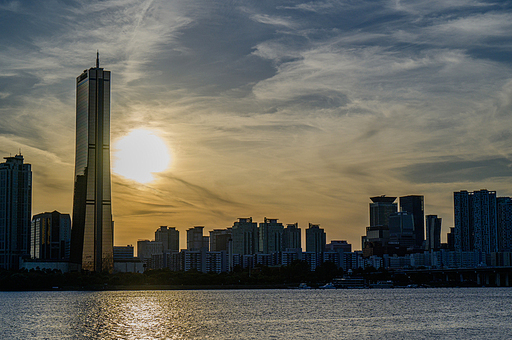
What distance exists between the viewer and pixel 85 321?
109312 mm

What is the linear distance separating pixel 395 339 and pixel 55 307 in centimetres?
8970

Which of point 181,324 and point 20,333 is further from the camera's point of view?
point 181,324

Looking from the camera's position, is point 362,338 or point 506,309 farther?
point 506,309

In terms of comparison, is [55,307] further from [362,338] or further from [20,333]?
[362,338]

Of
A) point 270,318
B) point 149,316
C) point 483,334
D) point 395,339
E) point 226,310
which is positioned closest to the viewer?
point 395,339

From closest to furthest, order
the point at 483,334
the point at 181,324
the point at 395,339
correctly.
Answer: the point at 395,339 < the point at 483,334 < the point at 181,324

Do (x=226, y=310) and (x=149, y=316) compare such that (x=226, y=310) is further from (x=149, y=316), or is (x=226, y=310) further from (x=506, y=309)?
(x=506, y=309)

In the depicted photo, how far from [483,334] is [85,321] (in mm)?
63007

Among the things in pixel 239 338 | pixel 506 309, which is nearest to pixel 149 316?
pixel 239 338

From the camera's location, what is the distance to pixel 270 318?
111125 mm

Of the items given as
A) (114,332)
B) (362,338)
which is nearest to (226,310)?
(114,332)

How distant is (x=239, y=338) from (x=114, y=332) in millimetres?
20786

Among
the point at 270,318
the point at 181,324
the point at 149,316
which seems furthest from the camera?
the point at 149,316

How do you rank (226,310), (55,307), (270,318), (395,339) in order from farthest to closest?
(55,307) < (226,310) < (270,318) < (395,339)
